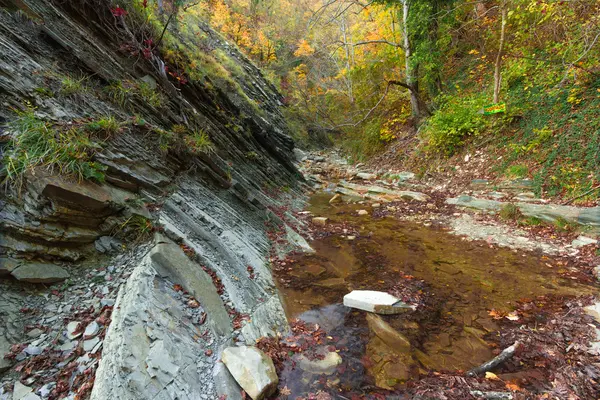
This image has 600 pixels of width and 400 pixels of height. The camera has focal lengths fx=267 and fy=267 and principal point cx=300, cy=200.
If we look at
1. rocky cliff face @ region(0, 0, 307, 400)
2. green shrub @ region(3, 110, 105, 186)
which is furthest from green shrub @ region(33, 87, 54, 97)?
green shrub @ region(3, 110, 105, 186)

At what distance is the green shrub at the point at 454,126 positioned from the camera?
1096 centimetres

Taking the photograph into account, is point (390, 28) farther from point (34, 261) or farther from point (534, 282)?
point (34, 261)

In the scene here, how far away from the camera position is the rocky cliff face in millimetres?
2873

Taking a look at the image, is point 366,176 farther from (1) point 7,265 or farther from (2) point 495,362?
(1) point 7,265

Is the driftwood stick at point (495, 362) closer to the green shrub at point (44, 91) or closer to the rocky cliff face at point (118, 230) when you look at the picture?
the rocky cliff face at point (118, 230)

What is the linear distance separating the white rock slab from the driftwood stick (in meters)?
1.29

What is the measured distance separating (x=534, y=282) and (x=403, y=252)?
2.57 metres

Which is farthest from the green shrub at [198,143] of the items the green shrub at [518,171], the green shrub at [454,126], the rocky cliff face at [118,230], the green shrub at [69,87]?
the green shrub at [454,126]

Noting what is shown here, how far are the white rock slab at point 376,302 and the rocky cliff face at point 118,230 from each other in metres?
1.28

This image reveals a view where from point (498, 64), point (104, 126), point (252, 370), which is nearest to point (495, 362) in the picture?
point (252, 370)

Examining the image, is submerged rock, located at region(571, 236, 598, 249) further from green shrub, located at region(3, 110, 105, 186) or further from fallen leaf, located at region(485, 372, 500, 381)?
green shrub, located at region(3, 110, 105, 186)

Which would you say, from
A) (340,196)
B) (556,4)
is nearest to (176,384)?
(340,196)

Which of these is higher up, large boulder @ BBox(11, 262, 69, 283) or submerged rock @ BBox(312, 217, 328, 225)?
large boulder @ BBox(11, 262, 69, 283)

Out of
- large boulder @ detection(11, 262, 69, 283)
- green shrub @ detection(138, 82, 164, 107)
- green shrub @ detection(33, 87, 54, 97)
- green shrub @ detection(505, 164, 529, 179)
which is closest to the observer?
large boulder @ detection(11, 262, 69, 283)
